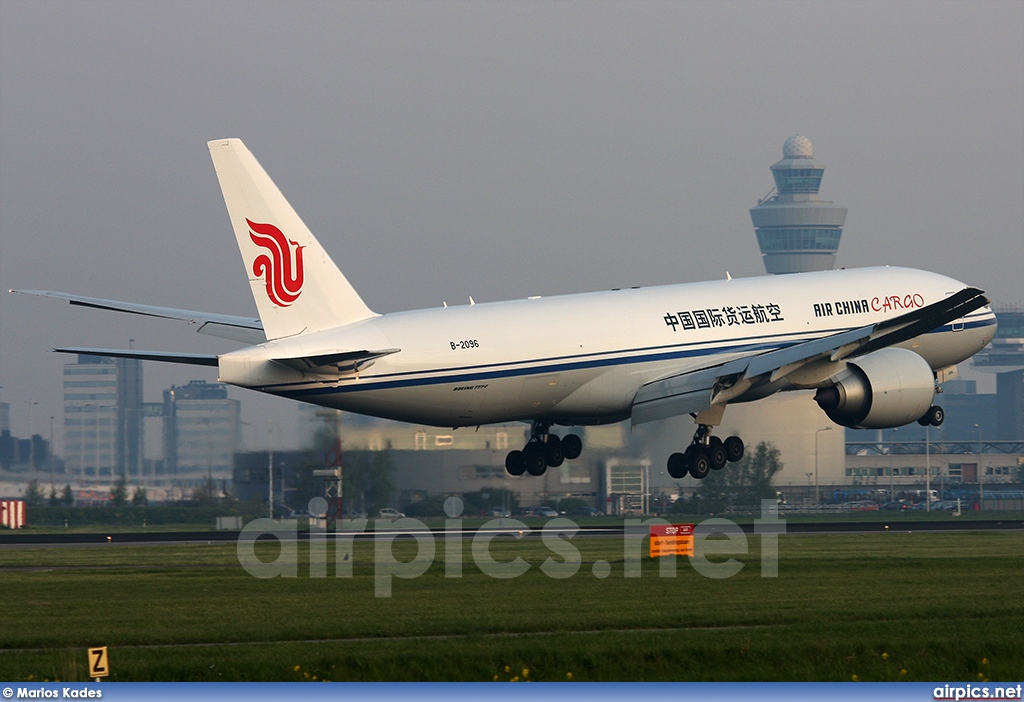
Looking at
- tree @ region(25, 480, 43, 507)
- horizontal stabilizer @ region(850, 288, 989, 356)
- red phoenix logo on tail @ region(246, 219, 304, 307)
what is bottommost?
tree @ region(25, 480, 43, 507)

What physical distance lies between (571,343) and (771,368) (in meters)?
5.96

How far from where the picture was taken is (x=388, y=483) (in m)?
78.7

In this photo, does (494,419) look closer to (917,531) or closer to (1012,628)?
(1012,628)

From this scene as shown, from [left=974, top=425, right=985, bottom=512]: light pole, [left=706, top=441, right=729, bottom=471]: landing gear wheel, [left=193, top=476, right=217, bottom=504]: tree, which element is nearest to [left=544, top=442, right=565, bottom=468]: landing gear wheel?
[left=706, top=441, right=729, bottom=471]: landing gear wheel

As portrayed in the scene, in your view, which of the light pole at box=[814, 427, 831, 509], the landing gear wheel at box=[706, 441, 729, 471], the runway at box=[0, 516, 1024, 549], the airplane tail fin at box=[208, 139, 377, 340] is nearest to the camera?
the airplane tail fin at box=[208, 139, 377, 340]

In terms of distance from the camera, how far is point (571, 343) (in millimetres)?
45156

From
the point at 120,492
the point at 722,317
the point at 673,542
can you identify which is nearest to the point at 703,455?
the point at 673,542

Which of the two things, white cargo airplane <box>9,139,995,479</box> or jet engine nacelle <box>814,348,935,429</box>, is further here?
jet engine nacelle <box>814,348,935,429</box>

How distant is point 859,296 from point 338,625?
930 inches

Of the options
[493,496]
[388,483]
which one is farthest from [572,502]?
[388,483]

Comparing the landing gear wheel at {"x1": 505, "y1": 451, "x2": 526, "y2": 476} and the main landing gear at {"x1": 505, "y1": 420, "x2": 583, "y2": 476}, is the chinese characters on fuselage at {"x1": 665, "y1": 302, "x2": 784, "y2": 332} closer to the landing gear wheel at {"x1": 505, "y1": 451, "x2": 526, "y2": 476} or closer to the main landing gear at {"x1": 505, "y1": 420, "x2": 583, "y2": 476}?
the main landing gear at {"x1": 505, "y1": 420, "x2": 583, "y2": 476}

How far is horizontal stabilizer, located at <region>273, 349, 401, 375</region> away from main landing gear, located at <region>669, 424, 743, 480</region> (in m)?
11.2

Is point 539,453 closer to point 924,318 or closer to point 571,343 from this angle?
point 571,343

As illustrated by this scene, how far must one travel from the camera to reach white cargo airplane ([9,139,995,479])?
42.6 m
